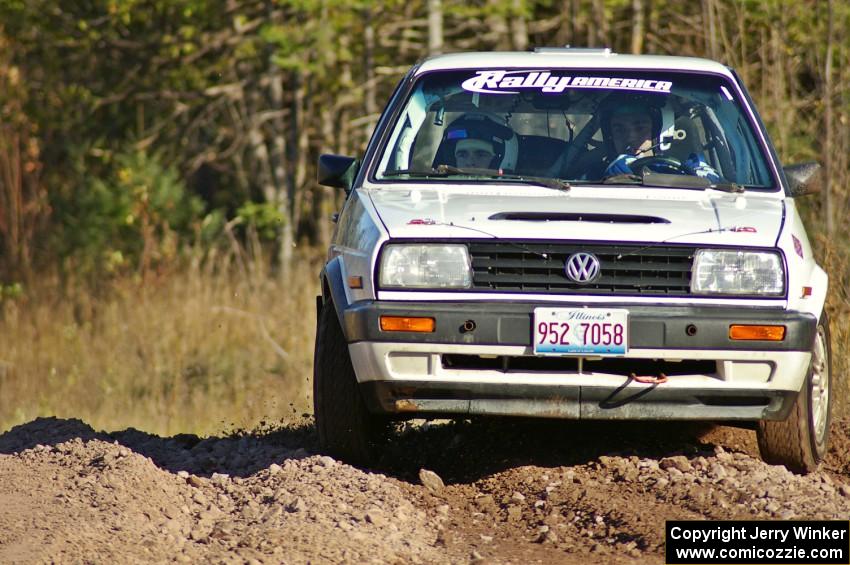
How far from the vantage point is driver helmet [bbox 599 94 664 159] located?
6.76 meters

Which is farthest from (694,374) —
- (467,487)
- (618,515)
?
(467,487)

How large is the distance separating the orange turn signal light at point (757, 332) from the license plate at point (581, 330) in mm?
441

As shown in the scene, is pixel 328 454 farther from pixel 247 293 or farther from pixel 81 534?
pixel 247 293

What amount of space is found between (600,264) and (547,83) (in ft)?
5.36

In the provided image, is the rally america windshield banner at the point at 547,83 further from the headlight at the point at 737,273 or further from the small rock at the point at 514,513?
the small rock at the point at 514,513

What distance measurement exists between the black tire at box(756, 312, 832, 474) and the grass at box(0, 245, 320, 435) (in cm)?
427

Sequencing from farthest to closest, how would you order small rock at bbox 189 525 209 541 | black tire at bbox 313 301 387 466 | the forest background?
the forest background
black tire at bbox 313 301 387 466
small rock at bbox 189 525 209 541

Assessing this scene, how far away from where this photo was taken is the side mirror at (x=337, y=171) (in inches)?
268

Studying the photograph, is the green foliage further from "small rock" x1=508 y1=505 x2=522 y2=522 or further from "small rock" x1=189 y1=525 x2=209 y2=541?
"small rock" x1=189 y1=525 x2=209 y2=541

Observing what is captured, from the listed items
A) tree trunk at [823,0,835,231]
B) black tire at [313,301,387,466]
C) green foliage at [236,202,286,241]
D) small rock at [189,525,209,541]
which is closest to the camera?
small rock at [189,525,209,541]

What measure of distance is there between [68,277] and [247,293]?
3.22m

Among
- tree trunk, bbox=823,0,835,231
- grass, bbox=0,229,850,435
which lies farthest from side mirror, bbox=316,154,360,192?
tree trunk, bbox=823,0,835,231

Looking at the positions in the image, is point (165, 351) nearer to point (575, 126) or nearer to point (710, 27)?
point (710, 27)

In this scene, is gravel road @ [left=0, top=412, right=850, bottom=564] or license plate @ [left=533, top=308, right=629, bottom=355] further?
license plate @ [left=533, top=308, right=629, bottom=355]
